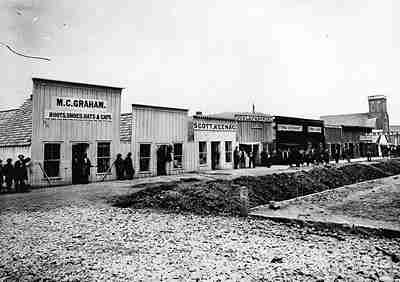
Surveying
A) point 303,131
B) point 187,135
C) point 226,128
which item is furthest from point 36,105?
point 303,131

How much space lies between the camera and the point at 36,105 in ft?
54.3

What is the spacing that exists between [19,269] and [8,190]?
35.8 feet

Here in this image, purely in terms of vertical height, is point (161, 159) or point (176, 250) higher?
point (161, 159)

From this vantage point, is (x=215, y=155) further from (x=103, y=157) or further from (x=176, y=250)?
(x=176, y=250)

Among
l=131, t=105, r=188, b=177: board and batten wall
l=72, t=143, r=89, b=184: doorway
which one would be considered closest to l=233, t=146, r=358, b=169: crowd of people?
l=131, t=105, r=188, b=177: board and batten wall

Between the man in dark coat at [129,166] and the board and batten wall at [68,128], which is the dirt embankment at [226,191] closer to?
the man in dark coat at [129,166]

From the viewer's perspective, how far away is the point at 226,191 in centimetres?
1270

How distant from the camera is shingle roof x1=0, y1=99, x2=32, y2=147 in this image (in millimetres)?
17406

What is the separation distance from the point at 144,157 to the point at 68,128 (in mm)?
5095

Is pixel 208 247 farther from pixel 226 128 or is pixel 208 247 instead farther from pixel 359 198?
pixel 226 128

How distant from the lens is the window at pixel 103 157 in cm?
1878

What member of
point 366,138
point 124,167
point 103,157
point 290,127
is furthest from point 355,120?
point 103,157

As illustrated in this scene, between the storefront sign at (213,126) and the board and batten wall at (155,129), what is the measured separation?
4.30 ft

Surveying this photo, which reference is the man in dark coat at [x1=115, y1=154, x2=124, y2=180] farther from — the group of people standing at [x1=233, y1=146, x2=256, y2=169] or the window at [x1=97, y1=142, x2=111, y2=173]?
the group of people standing at [x1=233, y1=146, x2=256, y2=169]
